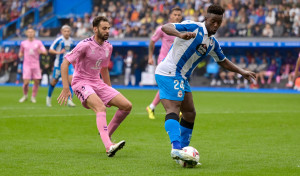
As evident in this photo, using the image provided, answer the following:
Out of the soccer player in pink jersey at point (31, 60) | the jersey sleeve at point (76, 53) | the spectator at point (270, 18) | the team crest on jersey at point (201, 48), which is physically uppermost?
the team crest on jersey at point (201, 48)

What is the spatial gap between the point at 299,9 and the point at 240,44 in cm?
374

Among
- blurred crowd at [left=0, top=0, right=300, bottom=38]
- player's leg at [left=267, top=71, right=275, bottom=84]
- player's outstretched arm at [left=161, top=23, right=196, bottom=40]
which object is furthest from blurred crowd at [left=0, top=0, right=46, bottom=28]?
player's outstretched arm at [left=161, top=23, right=196, bottom=40]

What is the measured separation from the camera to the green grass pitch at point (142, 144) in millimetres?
7242

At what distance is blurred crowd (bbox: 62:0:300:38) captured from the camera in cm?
3206

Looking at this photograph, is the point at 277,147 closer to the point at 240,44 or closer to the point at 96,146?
the point at 96,146

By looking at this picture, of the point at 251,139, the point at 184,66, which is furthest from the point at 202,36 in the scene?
the point at 251,139

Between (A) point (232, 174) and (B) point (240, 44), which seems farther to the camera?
(B) point (240, 44)

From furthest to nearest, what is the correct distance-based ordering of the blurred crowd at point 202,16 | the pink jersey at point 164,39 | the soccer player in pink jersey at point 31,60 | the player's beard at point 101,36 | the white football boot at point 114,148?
1. the blurred crowd at point 202,16
2. the soccer player in pink jersey at point 31,60
3. the pink jersey at point 164,39
4. the player's beard at point 101,36
5. the white football boot at point 114,148

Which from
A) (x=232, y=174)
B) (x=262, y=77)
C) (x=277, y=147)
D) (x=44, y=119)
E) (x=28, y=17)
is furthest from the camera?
(x=28, y=17)

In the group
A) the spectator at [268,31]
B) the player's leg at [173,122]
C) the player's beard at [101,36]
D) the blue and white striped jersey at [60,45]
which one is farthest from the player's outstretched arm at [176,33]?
the spectator at [268,31]

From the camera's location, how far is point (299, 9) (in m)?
32.1

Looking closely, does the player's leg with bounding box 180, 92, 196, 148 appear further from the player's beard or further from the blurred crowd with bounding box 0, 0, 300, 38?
the blurred crowd with bounding box 0, 0, 300, 38

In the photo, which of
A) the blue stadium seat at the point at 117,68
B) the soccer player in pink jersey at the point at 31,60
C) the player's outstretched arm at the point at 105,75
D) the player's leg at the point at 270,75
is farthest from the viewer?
the blue stadium seat at the point at 117,68

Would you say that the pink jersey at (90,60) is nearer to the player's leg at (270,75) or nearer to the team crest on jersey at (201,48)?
the team crest on jersey at (201,48)
